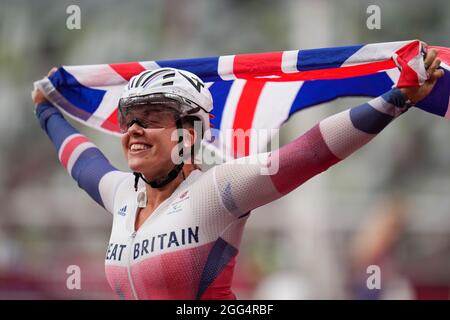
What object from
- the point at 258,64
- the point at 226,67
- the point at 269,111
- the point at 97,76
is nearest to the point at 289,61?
the point at 258,64

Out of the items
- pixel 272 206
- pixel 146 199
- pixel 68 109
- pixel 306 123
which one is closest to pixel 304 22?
pixel 306 123

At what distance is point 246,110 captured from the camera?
4.83 m

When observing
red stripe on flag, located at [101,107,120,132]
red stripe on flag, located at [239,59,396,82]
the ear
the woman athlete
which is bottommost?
the woman athlete

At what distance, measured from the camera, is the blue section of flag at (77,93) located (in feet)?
16.6

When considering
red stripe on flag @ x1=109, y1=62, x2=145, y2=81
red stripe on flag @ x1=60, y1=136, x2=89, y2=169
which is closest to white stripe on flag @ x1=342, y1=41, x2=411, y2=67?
red stripe on flag @ x1=109, y1=62, x2=145, y2=81

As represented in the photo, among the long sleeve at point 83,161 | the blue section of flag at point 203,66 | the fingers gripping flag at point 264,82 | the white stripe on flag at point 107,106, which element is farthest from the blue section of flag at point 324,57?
the white stripe on flag at point 107,106

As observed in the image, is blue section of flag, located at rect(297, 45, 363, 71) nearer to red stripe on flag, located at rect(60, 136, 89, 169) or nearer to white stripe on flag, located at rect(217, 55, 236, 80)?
white stripe on flag, located at rect(217, 55, 236, 80)

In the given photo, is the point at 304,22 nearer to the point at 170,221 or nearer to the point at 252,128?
the point at 252,128

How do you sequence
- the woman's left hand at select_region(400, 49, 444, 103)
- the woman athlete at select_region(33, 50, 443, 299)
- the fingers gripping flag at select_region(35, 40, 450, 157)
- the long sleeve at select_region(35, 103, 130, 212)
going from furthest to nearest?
the long sleeve at select_region(35, 103, 130, 212)
the fingers gripping flag at select_region(35, 40, 450, 157)
the woman athlete at select_region(33, 50, 443, 299)
the woman's left hand at select_region(400, 49, 444, 103)

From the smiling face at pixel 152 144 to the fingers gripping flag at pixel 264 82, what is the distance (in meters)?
0.69

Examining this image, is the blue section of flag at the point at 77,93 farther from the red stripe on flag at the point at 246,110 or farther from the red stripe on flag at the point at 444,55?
the red stripe on flag at the point at 444,55

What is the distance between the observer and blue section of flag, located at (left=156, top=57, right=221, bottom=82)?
454 cm

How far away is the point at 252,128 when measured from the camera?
4887 millimetres
